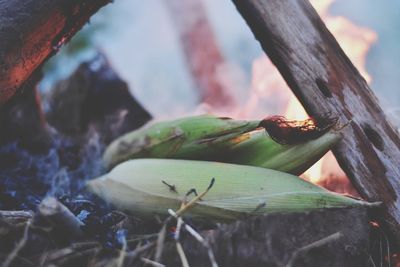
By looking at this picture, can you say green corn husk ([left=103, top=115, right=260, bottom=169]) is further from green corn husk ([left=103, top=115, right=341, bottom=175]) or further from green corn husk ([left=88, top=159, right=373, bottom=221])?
green corn husk ([left=88, top=159, right=373, bottom=221])

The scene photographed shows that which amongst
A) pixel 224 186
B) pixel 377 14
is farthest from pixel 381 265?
pixel 377 14

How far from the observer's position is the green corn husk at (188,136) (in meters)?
1.32

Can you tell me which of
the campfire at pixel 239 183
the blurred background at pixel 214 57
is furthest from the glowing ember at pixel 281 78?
the campfire at pixel 239 183

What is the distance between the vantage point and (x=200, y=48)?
4402 millimetres

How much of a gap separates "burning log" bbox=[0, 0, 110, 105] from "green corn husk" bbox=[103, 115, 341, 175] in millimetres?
447

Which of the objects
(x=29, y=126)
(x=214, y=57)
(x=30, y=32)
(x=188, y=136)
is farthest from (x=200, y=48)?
(x=30, y=32)

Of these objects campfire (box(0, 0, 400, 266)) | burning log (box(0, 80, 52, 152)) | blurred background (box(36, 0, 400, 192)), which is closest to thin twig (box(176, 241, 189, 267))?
campfire (box(0, 0, 400, 266))

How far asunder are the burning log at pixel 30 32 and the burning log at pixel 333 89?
50cm

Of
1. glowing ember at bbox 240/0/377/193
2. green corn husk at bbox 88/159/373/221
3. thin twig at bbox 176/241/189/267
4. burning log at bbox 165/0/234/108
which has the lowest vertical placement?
thin twig at bbox 176/241/189/267

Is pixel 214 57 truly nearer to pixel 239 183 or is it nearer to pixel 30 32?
pixel 30 32

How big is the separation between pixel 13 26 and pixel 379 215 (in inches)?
42.2

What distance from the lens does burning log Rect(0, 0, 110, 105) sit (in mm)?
1240

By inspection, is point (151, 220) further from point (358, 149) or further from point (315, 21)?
point (315, 21)

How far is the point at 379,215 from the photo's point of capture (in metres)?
1.18
